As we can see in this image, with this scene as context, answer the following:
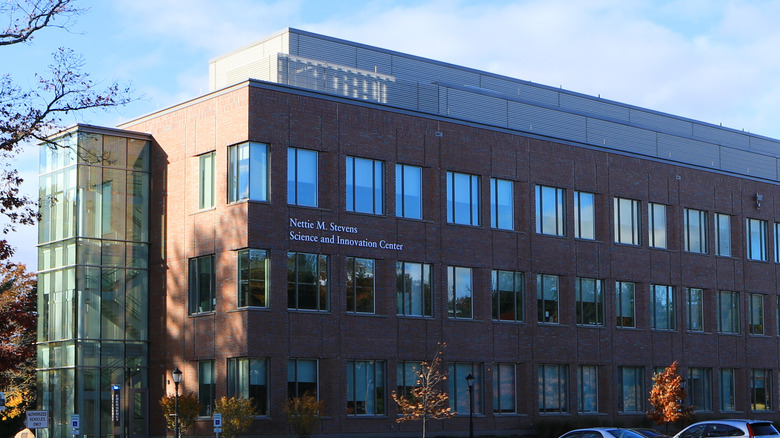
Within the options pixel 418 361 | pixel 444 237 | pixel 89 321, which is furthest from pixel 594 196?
pixel 89 321

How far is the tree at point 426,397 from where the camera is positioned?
43.2 m

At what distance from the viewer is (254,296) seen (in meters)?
42.4

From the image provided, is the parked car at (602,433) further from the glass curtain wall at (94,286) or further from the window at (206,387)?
the glass curtain wall at (94,286)

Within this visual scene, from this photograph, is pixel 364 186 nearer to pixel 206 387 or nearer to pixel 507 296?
pixel 507 296

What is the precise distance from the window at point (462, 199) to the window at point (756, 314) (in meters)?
21.4

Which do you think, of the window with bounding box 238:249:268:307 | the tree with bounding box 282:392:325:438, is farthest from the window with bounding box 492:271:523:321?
the window with bounding box 238:249:268:307

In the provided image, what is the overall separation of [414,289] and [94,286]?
43.5 feet

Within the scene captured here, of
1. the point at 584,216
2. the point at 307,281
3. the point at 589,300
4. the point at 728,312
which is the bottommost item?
the point at 728,312

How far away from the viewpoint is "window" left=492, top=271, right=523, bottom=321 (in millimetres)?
49906

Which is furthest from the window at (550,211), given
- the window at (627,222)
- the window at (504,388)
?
the window at (504,388)

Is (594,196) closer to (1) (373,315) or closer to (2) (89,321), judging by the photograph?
(1) (373,315)

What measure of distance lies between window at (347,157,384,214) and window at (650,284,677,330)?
59.1 feet

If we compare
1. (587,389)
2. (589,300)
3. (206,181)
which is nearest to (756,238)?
(589,300)

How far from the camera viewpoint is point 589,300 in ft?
177
